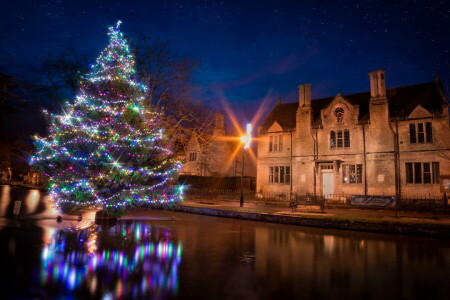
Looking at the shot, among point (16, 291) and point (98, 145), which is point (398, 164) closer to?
point (98, 145)

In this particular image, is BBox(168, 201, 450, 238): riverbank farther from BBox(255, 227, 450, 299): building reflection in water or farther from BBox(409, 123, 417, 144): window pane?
BBox(409, 123, 417, 144): window pane

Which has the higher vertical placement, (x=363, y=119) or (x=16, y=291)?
(x=363, y=119)

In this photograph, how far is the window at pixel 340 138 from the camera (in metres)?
30.2

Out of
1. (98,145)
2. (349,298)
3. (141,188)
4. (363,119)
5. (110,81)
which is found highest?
(363,119)

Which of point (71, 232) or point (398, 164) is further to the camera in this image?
point (398, 164)

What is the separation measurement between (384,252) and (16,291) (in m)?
10.4

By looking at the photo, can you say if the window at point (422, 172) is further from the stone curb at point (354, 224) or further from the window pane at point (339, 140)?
the stone curb at point (354, 224)

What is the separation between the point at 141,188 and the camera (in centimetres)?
1496

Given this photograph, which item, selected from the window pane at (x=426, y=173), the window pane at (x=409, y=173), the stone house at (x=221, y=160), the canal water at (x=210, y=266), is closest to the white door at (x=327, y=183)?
the window pane at (x=409, y=173)

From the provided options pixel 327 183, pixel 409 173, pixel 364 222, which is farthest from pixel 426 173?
pixel 364 222

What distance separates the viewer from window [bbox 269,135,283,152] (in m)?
34.4

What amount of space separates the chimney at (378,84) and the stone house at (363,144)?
85 millimetres

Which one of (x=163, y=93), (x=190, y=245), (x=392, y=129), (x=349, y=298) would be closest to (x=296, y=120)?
(x=392, y=129)

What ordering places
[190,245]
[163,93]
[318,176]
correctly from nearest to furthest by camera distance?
1. [190,245]
2. [163,93]
3. [318,176]
